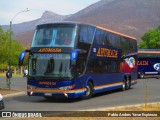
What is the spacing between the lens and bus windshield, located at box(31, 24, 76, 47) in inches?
728

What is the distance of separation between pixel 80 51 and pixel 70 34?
952mm

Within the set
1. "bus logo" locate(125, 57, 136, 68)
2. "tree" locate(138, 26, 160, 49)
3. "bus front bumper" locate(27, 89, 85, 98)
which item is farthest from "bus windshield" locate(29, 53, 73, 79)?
"tree" locate(138, 26, 160, 49)

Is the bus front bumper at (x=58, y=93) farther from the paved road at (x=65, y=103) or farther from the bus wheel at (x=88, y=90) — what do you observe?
the bus wheel at (x=88, y=90)

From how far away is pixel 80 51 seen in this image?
60.5 ft

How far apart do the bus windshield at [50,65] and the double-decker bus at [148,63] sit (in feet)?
110

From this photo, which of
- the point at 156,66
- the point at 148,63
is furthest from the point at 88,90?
the point at 156,66

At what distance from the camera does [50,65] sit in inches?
716

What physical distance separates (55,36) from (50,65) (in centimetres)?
151

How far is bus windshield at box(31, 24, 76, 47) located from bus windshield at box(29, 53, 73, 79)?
23.0 inches

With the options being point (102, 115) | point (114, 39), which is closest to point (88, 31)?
point (114, 39)

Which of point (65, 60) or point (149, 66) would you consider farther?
point (149, 66)

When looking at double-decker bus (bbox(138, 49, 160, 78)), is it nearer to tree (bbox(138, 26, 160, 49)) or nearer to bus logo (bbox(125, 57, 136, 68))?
bus logo (bbox(125, 57, 136, 68))

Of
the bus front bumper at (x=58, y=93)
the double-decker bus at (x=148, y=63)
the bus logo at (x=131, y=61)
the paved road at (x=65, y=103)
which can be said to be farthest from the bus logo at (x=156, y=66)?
the bus front bumper at (x=58, y=93)

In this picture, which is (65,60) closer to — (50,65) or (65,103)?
A: (50,65)
